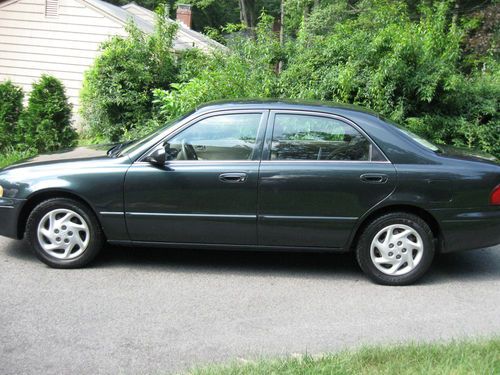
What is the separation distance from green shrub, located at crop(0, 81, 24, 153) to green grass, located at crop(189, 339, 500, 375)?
797 cm

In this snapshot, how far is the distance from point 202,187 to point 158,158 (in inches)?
18.1

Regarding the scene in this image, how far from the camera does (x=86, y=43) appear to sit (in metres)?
14.8

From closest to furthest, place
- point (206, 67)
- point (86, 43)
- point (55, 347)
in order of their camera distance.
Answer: point (55, 347), point (206, 67), point (86, 43)

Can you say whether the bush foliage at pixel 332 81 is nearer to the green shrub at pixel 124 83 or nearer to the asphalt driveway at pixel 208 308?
the green shrub at pixel 124 83

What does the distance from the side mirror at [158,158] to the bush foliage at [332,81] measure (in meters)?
3.80

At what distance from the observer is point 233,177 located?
16.8ft

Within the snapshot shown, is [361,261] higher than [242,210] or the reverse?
the reverse

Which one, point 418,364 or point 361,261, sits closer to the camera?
point 418,364

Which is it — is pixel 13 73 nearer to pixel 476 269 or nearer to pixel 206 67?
pixel 206 67

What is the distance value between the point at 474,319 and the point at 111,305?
9.32 ft

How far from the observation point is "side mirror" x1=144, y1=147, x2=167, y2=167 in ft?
16.8

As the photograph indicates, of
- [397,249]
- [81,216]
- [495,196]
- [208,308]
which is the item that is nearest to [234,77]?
[81,216]

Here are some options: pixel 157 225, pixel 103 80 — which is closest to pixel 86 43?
pixel 103 80

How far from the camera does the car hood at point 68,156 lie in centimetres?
550
